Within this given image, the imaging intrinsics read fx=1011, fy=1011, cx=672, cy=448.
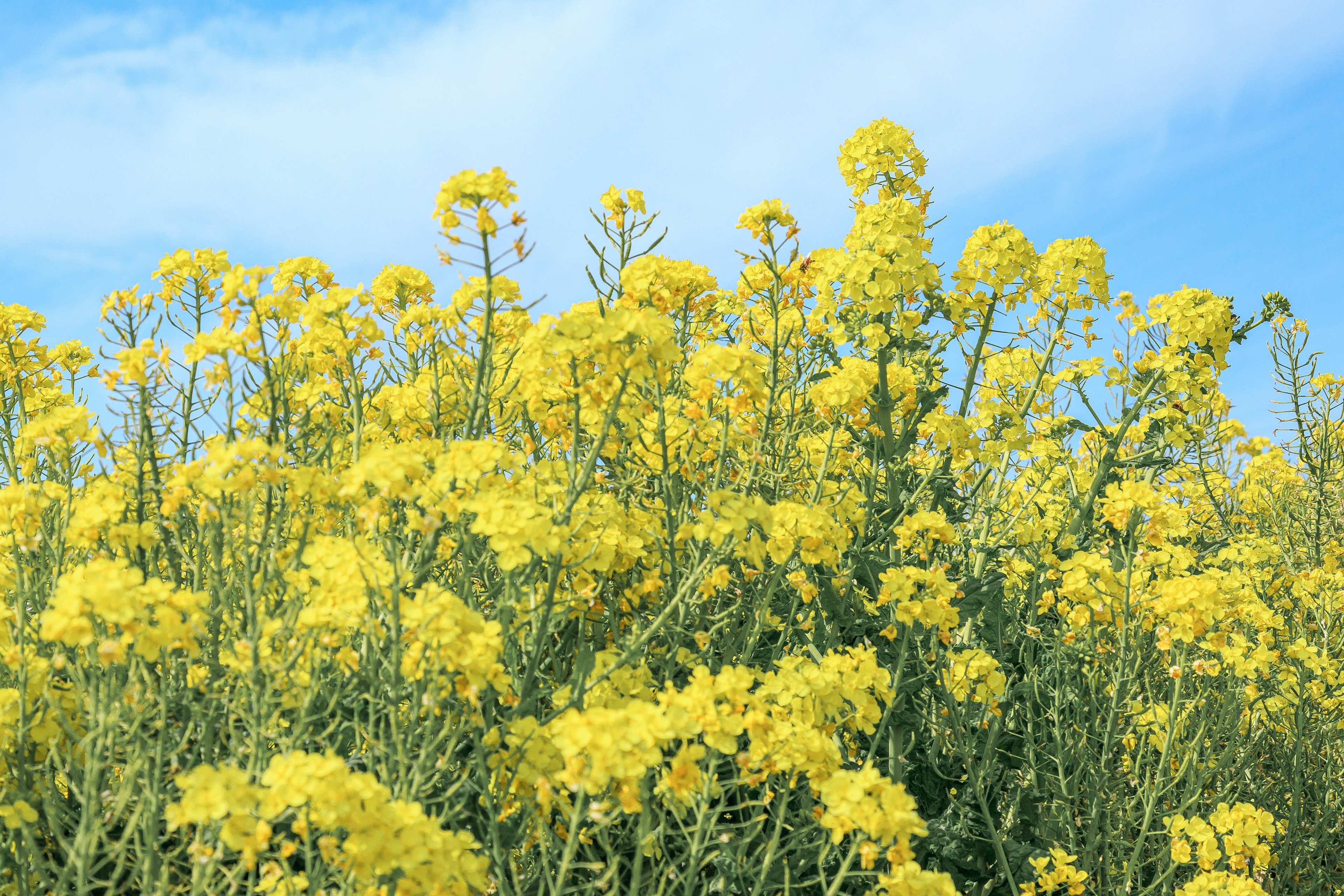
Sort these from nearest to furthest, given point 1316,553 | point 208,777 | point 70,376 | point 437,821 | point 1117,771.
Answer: point 208,777
point 437,821
point 1117,771
point 70,376
point 1316,553

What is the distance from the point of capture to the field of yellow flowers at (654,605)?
2326 millimetres

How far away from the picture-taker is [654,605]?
A: 3318 millimetres

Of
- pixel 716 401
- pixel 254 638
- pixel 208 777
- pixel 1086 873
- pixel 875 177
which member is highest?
pixel 875 177

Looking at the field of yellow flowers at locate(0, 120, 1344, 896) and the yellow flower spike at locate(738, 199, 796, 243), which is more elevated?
the yellow flower spike at locate(738, 199, 796, 243)

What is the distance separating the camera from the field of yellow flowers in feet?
7.63

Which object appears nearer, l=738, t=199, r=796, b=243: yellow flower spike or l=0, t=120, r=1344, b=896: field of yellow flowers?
l=0, t=120, r=1344, b=896: field of yellow flowers

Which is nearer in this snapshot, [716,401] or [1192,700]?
[716,401]

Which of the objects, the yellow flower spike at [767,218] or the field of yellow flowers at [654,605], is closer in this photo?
the field of yellow flowers at [654,605]

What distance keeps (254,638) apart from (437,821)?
2.08ft

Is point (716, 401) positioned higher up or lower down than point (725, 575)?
higher up

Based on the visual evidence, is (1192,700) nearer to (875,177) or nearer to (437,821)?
(875,177)

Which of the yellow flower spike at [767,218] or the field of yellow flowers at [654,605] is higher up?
the yellow flower spike at [767,218]

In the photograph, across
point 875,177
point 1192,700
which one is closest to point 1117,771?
point 1192,700

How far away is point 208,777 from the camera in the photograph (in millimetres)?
1960
